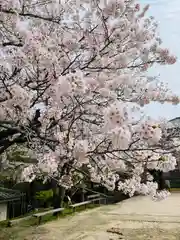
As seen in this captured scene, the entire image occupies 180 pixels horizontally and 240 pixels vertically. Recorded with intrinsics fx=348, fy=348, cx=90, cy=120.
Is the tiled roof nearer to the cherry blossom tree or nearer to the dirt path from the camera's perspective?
the dirt path

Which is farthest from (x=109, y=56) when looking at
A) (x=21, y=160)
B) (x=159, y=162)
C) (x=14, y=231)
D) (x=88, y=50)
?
(x=21, y=160)

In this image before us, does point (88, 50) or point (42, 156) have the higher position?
point (88, 50)

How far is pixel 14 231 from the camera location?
8.43 meters

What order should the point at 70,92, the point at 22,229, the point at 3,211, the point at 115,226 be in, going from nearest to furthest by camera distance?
the point at 70,92 → the point at 22,229 → the point at 115,226 → the point at 3,211

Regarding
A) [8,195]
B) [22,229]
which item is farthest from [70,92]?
[8,195]

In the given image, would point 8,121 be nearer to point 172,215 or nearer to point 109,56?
point 109,56

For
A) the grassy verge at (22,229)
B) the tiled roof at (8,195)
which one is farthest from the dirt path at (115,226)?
the tiled roof at (8,195)

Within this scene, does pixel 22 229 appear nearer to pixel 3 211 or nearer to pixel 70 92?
pixel 3 211

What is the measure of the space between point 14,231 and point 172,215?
5.26m

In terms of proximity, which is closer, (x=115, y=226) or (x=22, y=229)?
(x=22, y=229)

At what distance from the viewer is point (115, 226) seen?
29.7 ft

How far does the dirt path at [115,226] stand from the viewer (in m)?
7.84

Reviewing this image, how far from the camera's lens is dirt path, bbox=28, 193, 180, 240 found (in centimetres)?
784

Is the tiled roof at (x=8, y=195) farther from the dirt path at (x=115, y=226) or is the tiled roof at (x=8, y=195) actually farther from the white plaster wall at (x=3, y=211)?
the dirt path at (x=115, y=226)
